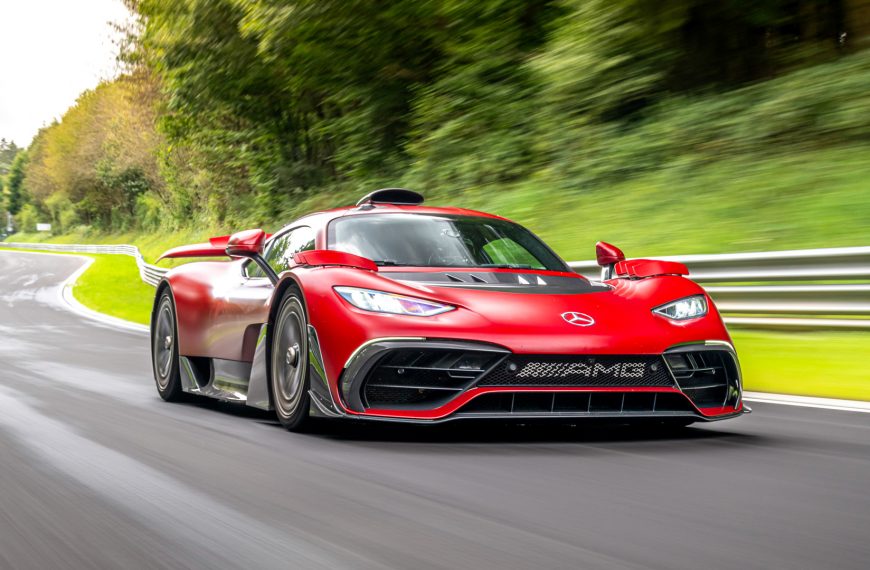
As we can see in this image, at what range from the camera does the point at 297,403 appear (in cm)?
541

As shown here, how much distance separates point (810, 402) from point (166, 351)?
4013mm

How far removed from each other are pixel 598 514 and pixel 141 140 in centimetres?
5692

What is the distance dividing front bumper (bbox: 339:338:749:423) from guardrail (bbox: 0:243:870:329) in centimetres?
386

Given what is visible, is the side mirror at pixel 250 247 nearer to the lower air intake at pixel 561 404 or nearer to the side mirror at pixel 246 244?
the side mirror at pixel 246 244

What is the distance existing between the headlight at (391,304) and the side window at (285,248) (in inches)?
39.6

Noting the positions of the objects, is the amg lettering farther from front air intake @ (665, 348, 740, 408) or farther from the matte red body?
front air intake @ (665, 348, 740, 408)

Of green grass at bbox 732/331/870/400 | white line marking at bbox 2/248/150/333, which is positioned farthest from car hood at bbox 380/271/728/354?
white line marking at bbox 2/248/150/333

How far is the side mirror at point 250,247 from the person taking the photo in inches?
245

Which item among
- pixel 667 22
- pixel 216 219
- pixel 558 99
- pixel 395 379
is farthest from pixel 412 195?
pixel 216 219

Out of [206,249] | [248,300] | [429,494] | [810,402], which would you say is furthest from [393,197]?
[429,494]

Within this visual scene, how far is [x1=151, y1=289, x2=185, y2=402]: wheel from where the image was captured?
7371 mm

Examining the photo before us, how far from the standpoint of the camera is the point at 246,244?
6.20 m

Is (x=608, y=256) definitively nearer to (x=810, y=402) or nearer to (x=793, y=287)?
(x=810, y=402)

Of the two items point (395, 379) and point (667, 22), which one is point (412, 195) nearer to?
point (395, 379)
